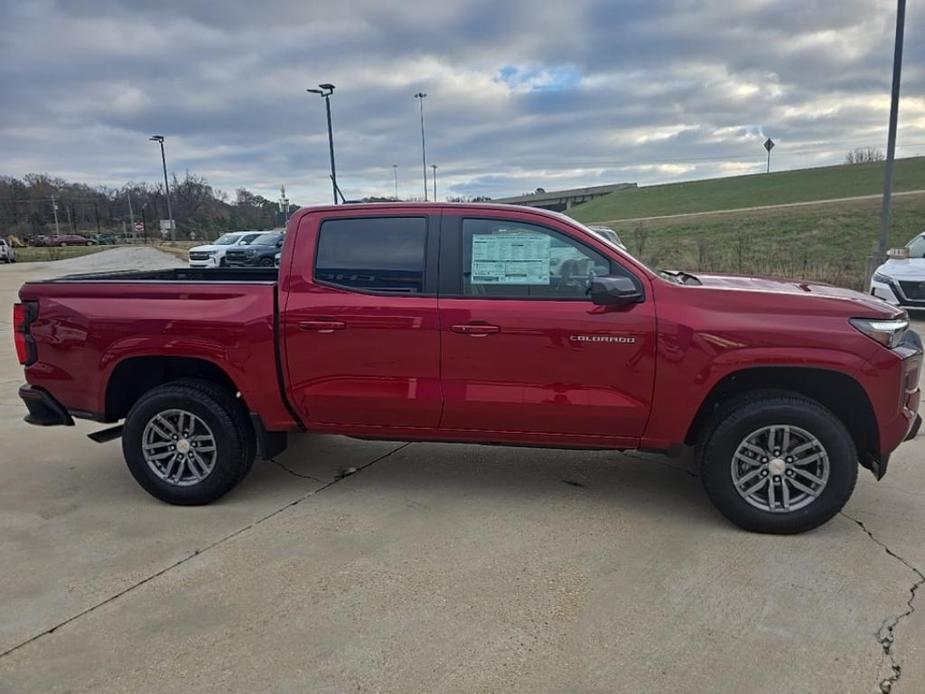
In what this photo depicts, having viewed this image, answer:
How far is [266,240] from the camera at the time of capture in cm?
2669

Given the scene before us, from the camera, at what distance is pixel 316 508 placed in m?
4.16

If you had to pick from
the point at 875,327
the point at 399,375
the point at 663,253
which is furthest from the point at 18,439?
the point at 663,253

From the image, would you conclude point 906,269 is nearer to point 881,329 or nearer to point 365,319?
point 881,329

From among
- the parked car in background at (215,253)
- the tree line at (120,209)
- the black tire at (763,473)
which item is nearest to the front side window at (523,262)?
the black tire at (763,473)

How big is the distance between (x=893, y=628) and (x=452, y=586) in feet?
6.40

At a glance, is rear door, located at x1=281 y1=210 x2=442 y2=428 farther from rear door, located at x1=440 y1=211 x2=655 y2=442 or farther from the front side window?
the front side window

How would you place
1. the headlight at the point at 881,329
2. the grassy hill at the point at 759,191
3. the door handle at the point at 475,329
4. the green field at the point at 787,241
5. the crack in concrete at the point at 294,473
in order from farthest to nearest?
1. the grassy hill at the point at 759,191
2. the green field at the point at 787,241
3. the crack in concrete at the point at 294,473
4. the door handle at the point at 475,329
5. the headlight at the point at 881,329

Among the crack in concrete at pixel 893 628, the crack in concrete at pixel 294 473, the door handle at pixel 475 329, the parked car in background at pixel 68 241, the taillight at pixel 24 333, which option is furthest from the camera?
the parked car in background at pixel 68 241

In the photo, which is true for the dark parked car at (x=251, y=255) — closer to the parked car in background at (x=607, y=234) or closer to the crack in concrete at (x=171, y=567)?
the parked car in background at (x=607, y=234)

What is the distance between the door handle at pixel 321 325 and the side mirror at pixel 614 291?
147cm

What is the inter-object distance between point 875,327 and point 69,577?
4395mm

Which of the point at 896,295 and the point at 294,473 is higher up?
the point at 896,295

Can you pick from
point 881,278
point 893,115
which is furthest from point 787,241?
point 881,278

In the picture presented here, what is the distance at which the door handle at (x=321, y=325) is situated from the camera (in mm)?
3902
